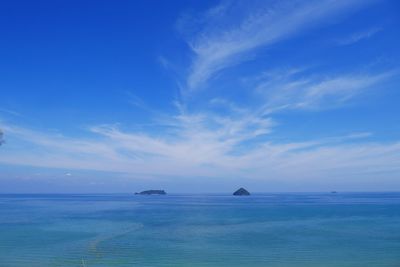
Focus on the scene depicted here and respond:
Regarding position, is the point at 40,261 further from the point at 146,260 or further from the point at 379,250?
the point at 379,250

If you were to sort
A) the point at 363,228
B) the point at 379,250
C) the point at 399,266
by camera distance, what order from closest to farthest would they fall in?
the point at 399,266 < the point at 379,250 < the point at 363,228

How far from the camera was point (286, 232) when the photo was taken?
46.6 metres

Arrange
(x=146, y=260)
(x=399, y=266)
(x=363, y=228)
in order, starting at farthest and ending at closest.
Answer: (x=363, y=228) < (x=146, y=260) < (x=399, y=266)

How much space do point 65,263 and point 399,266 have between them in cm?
2428

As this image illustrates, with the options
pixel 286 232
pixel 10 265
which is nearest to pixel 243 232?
pixel 286 232

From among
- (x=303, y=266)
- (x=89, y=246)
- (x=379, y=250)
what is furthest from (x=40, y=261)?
(x=379, y=250)

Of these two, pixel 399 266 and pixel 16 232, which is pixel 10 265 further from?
pixel 399 266

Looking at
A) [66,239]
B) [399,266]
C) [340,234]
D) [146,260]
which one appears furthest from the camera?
[340,234]

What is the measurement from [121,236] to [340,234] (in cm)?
2563

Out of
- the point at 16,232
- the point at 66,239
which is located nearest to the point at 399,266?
the point at 66,239

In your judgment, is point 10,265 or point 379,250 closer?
point 10,265

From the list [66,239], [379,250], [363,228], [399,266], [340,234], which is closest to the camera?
[399,266]

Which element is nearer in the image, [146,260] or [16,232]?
[146,260]

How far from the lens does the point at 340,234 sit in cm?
4447
